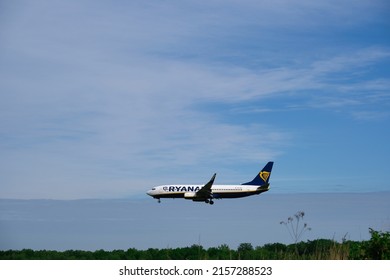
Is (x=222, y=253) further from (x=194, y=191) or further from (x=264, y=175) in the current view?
Answer: (x=264, y=175)

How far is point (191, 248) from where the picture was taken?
19.5 m

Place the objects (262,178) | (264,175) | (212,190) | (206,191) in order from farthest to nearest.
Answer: (264,175) → (262,178) → (212,190) → (206,191)

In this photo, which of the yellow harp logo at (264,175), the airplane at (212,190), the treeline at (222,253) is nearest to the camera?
the treeline at (222,253)

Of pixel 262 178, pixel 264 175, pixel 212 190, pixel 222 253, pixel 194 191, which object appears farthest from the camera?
pixel 264 175

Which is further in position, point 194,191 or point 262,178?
point 262,178

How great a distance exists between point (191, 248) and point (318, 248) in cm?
448

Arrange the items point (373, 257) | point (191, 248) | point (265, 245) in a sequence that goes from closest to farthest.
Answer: point (373, 257)
point (191, 248)
point (265, 245)

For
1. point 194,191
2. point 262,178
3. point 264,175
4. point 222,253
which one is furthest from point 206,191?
point 222,253

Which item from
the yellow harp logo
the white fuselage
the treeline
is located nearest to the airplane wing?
the white fuselage

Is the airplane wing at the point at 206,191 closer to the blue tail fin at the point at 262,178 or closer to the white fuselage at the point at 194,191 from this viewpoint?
the white fuselage at the point at 194,191

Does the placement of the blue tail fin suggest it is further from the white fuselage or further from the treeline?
the treeline

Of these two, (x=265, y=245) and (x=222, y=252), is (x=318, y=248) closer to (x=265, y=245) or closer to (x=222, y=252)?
(x=265, y=245)

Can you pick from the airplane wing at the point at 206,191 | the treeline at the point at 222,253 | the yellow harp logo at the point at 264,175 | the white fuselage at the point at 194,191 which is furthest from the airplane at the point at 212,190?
the treeline at the point at 222,253
